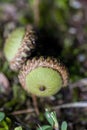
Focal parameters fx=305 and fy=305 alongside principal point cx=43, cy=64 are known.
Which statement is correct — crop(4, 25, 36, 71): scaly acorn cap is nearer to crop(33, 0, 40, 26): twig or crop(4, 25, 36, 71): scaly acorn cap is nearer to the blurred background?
the blurred background

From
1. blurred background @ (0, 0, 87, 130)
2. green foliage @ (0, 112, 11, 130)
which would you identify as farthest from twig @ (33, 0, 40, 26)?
green foliage @ (0, 112, 11, 130)

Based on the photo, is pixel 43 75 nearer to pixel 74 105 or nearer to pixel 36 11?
pixel 74 105

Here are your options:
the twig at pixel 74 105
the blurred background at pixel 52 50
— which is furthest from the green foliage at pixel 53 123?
the twig at pixel 74 105

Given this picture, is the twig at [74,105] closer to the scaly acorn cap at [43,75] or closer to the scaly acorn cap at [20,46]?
the scaly acorn cap at [43,75]

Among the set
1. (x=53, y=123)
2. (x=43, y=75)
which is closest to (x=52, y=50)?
(x=43, y=75)

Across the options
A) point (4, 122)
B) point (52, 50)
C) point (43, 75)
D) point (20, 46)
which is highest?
point (20, 46)
